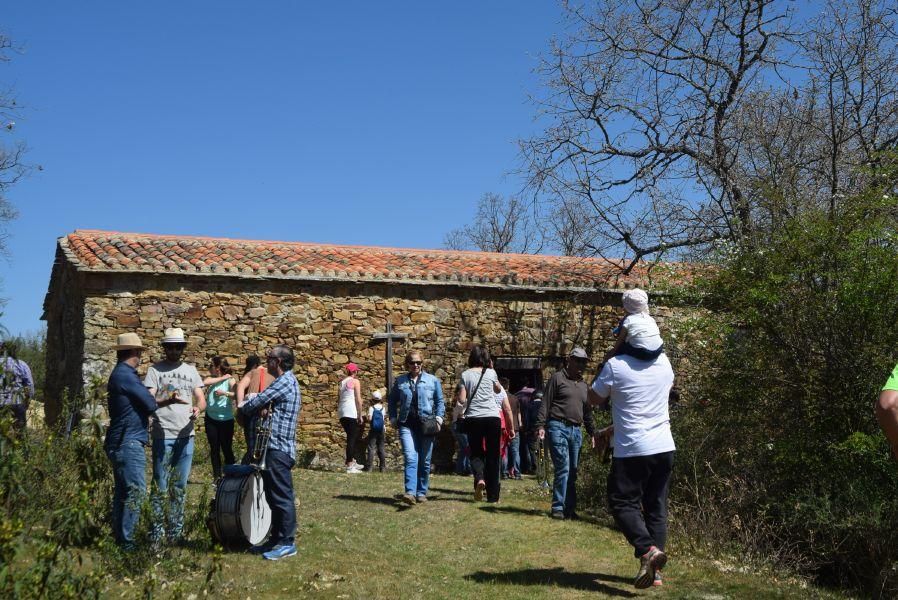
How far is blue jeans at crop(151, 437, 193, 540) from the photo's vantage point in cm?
617

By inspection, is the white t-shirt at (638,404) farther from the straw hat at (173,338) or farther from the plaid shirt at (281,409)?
the straw hat at (173,338)

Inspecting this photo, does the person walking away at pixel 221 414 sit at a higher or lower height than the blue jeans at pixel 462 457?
higher

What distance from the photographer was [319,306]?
49.0ft

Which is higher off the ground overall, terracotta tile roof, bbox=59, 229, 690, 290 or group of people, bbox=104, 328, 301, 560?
terracotta tile roof, bbox=59, 229, 690, 290

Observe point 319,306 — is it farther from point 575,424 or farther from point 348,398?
point 575,424

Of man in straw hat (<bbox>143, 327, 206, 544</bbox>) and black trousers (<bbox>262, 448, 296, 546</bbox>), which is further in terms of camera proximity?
man in straw hat (<bbox>143, 327, 206, 544</bbox>)

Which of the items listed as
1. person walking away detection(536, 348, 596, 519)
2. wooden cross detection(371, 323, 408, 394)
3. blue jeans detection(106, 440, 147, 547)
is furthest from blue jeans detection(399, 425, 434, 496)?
wooden cross detection(371, 323, 408, 394)

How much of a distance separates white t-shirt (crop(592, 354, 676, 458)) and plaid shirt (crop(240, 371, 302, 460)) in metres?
2.52

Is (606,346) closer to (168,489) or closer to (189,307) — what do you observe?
(189,307)

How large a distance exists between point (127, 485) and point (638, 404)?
12.5 feet

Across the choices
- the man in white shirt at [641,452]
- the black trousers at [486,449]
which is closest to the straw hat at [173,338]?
the black trousers at [486,449]

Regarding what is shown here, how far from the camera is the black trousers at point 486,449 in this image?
920 cm

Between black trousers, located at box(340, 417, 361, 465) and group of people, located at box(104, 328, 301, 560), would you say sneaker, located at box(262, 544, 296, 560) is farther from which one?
black trousers, located at box(340, 417, 361, 465)

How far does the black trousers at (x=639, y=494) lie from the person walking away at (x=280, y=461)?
2580 millimetres
